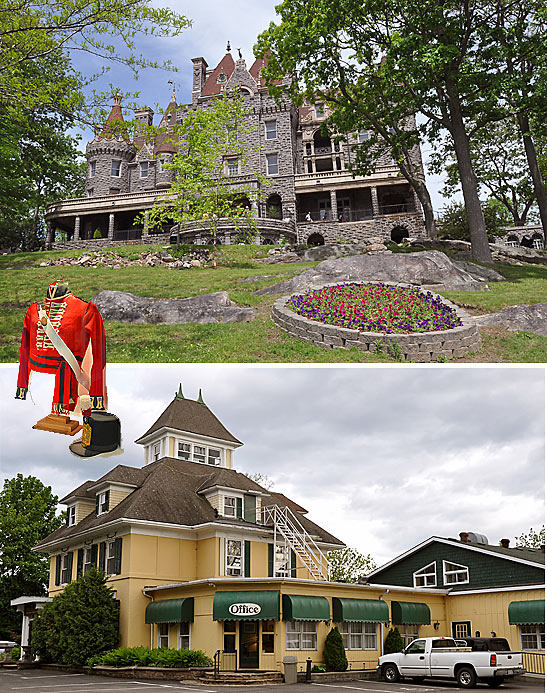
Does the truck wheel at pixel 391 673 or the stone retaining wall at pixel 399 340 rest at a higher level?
the stone retaining wall at pixel 399 340

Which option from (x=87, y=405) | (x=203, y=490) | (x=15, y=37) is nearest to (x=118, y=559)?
(x=203, y=490)

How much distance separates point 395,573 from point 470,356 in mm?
12745

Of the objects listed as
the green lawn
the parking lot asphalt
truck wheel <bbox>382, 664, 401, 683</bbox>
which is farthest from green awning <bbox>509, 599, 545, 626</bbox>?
the green lawn

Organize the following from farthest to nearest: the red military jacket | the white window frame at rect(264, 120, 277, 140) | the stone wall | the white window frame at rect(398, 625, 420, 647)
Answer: the white window frame at rect(264, 120, 277, 140) → the stone wall → the white window frame at rect(398, 625, 420, 647) → the red military jacket

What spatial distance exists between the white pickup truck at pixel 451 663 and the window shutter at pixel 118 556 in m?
9.32

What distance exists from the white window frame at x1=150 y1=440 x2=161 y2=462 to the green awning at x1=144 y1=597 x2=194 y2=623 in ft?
25.7

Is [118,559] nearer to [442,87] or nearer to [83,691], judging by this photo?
[83,691]

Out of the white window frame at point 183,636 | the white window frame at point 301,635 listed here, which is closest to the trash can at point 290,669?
the white window frame at point 301,635

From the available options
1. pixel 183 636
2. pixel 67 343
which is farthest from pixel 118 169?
pixel 67 343

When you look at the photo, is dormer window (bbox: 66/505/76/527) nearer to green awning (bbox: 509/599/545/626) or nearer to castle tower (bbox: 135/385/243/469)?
castle tower (bbox: 135/385/243/469)

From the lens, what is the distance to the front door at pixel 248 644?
702 inches

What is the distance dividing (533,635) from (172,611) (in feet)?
39.2

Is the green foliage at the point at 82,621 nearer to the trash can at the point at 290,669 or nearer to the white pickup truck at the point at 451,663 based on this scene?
the trash can at the point at 290,669

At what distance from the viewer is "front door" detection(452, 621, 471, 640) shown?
71.5 feet
